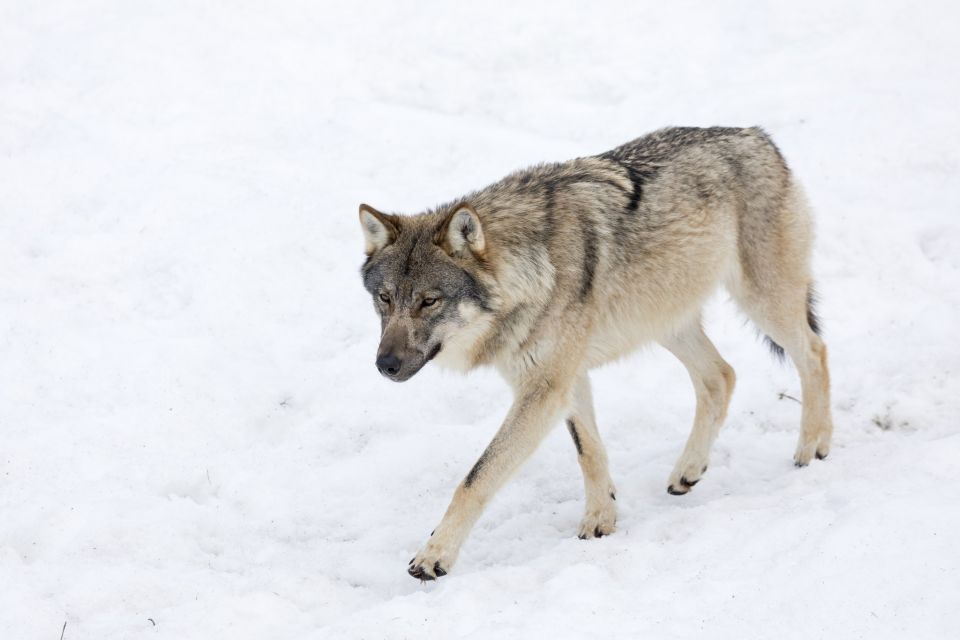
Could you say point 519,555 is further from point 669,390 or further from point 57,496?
point 57,496

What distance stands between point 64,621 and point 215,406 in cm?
214

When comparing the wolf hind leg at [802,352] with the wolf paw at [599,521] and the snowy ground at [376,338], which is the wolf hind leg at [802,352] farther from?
the wolf paw at [599,521]

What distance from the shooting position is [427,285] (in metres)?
4.56

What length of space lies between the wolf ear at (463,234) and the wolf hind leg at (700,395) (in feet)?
5.79

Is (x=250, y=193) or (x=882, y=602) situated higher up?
(x=882, y=602)

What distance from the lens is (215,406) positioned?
6.27 m

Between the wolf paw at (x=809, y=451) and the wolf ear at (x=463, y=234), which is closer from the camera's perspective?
the wolf ear at (x=463, y=234)

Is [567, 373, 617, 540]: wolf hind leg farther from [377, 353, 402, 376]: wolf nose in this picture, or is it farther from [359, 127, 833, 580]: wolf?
[377, 353, 402, 376]: wolf nose

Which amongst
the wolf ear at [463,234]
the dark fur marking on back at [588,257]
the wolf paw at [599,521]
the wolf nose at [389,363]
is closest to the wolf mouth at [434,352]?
the wolf nose at [389,363]

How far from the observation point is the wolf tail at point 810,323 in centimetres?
601

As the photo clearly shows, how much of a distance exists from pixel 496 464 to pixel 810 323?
2.58m

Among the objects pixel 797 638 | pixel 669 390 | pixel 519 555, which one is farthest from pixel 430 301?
pixel 669 390

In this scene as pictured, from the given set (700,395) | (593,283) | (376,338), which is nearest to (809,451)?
(700,395)

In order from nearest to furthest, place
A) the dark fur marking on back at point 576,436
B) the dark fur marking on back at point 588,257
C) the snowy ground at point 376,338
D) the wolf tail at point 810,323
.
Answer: the snowy ground at point 376,338 → the dark fur marking on back at point 588,257 → the dark fur marking on back at point 576,436 → the wolf tail at point 810,323
